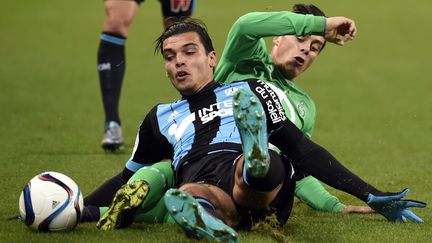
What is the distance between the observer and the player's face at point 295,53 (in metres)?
4.82

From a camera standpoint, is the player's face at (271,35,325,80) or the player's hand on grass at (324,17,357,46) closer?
the player's hand on grass at (324,17,357,46)

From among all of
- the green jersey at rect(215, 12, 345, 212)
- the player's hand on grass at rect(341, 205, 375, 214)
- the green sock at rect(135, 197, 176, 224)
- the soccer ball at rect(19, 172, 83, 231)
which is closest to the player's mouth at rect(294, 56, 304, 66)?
the green jersey at rect(215, 12, 345, 212)

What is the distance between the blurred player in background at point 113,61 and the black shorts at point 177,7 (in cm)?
57

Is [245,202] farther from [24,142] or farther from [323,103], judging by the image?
[323,103]

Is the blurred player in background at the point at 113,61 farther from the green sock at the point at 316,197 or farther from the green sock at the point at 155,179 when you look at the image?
the green sock at the point at 155,179

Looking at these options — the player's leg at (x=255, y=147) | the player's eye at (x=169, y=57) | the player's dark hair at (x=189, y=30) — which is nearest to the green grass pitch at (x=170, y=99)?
the player's leg at (x=255, y=147)

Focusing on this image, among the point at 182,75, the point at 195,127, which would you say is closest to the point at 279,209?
the point at 195,127

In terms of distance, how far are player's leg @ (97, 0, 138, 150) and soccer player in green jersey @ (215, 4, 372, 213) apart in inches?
62.7

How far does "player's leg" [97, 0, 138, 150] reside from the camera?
613 centimetres

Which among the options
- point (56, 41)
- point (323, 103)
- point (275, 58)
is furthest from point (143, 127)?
point (56, 41)

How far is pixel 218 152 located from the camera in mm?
3826

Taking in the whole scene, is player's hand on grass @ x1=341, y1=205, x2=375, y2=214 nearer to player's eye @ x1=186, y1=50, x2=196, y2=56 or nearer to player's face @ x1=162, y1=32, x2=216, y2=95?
player's face @ x1=162, y1=32, x2=216, y2=95

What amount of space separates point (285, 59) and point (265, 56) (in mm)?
134

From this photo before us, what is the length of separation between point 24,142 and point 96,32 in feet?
24.5
